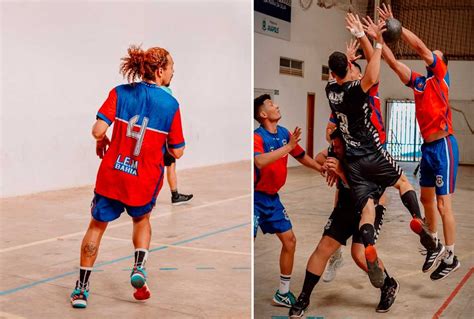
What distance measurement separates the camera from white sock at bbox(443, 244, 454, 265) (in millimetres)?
2486

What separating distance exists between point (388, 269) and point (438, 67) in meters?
0.76

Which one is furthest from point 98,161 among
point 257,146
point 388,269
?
point 388,269

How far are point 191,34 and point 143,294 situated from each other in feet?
18.2

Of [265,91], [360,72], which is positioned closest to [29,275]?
[265,91]

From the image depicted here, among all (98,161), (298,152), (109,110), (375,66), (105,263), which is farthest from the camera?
(98,161)

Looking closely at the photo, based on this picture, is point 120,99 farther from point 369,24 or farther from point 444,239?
point 444,239

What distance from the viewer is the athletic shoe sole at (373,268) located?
8.00 ft

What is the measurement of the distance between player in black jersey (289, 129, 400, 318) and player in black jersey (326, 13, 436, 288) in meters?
0.04

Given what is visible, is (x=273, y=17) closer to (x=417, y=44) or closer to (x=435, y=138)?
(x=417, y=44)

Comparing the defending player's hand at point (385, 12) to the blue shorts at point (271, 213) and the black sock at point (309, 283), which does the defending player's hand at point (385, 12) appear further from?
the black sock at point (309, 283)

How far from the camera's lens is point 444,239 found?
2506 mm

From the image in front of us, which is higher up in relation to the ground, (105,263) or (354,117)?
(354,117)

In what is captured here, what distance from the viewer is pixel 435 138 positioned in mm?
2473

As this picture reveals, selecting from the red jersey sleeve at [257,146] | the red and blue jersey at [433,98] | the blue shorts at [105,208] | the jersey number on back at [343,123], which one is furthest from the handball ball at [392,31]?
the blue shorts at [105,208]
